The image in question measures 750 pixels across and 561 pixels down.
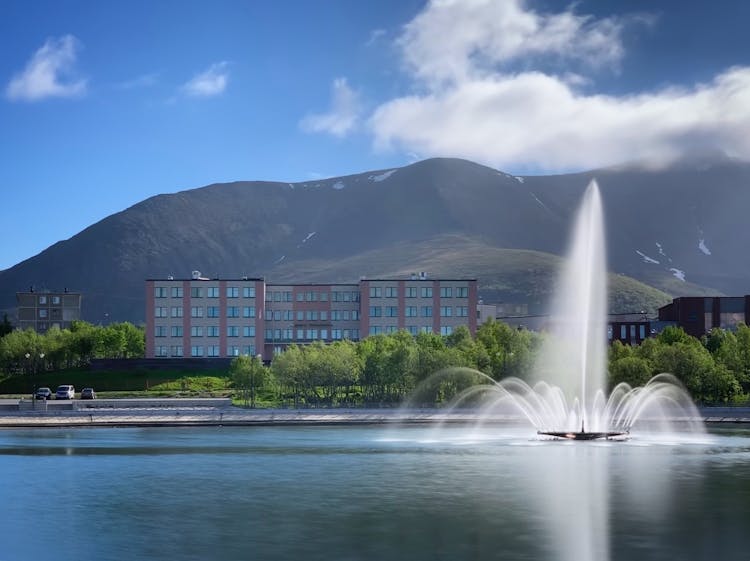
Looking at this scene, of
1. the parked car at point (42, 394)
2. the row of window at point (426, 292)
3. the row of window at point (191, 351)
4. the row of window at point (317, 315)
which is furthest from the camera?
the row of window at point (317, 315)

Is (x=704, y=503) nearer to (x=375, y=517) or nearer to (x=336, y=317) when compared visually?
(x=375, y=517)

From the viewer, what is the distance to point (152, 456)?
68.5 m

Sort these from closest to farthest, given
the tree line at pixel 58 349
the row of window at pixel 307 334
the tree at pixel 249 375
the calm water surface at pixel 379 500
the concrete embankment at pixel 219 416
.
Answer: the calm water surface at pixel 379 500
the concrete embankment at pixel 219 416
the tree at pixel 249 375
the tree line at pixel 58 349
the row of window at pixel 307 334

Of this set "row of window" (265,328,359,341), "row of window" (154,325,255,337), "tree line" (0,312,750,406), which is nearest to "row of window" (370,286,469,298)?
"row of window" (265,328,359,341)

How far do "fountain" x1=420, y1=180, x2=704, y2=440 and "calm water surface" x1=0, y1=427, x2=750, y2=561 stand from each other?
10.2 m

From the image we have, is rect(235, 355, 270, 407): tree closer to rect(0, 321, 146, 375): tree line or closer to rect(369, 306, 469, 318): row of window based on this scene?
rect(369, 306, 469, 318): row of window

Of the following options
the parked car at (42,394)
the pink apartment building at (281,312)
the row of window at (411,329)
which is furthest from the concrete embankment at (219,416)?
the row of window at (411,329)

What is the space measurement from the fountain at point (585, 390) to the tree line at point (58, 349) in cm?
8519

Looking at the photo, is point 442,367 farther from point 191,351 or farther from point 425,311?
point 191,351

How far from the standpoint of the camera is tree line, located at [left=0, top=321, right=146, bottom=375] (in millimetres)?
170375

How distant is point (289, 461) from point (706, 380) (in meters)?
59.8

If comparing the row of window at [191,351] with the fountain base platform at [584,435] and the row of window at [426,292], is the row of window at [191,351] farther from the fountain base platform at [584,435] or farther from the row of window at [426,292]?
the fountain base platform at [584,435]

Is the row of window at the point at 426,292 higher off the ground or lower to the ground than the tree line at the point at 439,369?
higher

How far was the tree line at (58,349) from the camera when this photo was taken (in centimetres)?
17038
